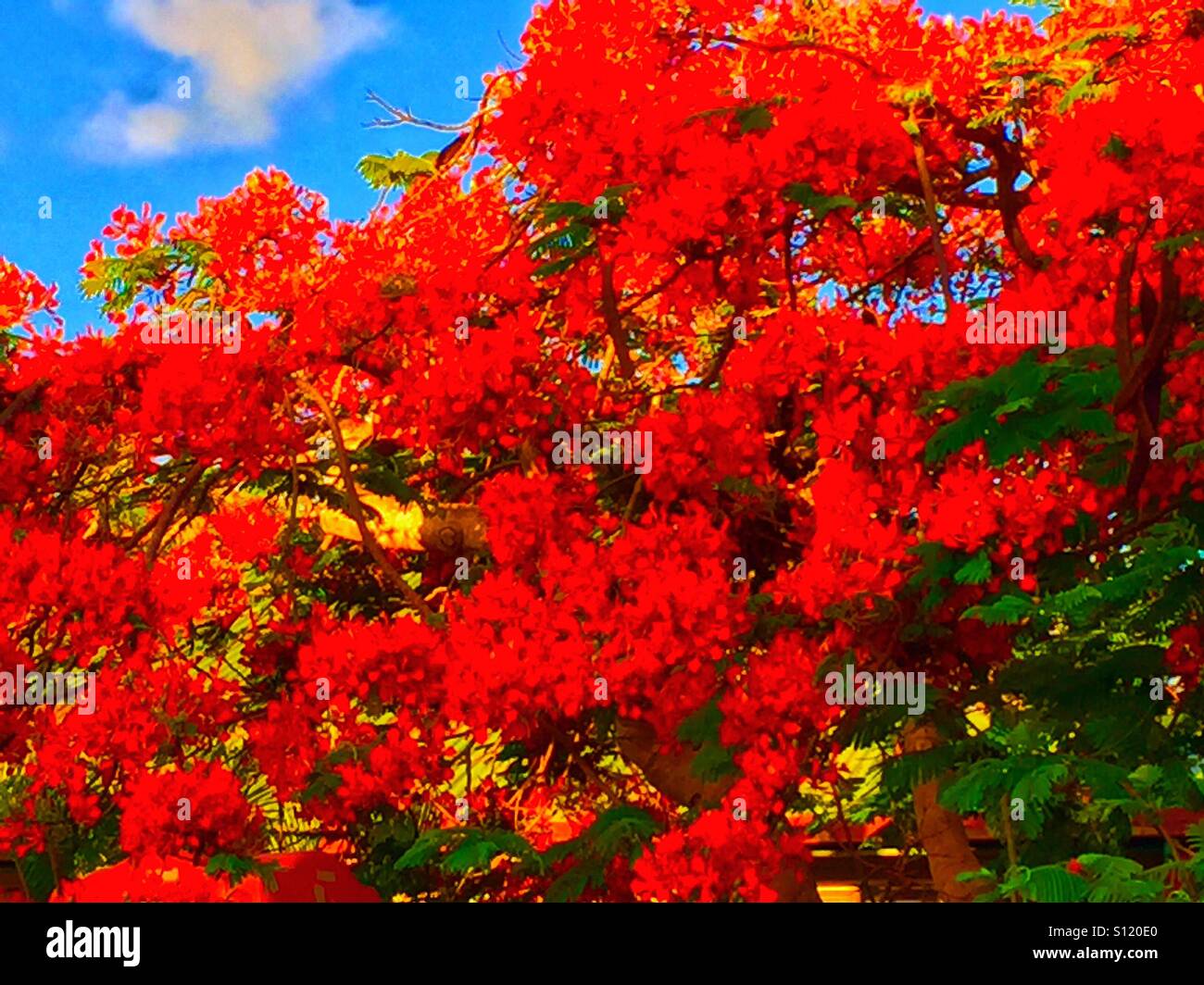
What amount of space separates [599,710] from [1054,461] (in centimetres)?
289

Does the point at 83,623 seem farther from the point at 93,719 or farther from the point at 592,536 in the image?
the point at 592,536

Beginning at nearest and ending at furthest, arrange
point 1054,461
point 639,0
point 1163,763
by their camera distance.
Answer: point 1163,763 → point 1054,461 → point 639,0

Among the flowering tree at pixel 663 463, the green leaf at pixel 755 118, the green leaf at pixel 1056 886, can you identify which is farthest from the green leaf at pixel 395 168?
the green leaf at pixel 1056 886

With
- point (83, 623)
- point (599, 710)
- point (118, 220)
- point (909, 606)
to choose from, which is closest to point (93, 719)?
point (83, 623)

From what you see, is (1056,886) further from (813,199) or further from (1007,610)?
(813,199)

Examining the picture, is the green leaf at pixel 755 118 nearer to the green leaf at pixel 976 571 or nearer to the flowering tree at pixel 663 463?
the flowering tree at pixel 663 463

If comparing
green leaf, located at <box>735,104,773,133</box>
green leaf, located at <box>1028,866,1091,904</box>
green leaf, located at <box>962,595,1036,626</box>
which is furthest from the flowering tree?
green leaf, located at <box>1028,866,1091,904</box>

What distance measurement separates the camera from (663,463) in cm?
793

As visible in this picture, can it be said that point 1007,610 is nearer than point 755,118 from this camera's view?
Yes

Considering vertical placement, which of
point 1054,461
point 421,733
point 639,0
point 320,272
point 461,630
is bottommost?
point 421,733

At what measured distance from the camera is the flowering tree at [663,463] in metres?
6.52

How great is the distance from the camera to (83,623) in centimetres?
784

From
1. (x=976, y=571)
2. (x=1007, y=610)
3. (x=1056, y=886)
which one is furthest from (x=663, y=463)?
(x=1056, y=886)

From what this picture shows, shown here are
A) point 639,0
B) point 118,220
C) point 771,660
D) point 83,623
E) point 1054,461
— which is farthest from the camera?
point 118,220
